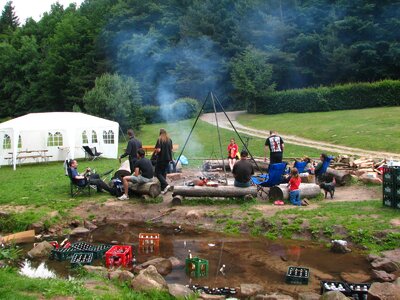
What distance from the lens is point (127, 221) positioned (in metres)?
12.6

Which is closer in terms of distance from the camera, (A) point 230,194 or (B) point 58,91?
(A) point 230,194

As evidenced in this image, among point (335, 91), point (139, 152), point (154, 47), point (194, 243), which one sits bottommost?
point (194, 243)

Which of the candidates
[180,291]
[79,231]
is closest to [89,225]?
[79,231]

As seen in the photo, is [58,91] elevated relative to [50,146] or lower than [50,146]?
elevated

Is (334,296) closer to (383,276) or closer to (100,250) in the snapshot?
(383,276)

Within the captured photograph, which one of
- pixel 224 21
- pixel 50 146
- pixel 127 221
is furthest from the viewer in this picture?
pixel 224 21

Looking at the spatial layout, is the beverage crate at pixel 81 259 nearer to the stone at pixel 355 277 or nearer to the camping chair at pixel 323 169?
the stone at pixel 355 277

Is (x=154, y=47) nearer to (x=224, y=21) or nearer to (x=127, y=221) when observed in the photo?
(x=224, y=21)

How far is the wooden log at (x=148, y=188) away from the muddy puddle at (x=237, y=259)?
1.95 metres

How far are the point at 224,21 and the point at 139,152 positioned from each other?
3960 cm

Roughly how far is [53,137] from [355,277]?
61.0ft

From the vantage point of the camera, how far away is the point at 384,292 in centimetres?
710

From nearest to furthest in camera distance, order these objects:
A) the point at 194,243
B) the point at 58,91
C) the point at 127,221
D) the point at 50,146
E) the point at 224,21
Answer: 1. the point at 194,243
2. the point at 127,221
3. the point at 50,146
4. the point at 224,21
5. the point at 58,91

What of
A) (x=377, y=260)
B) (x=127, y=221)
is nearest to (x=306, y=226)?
(x=377, y=260)
